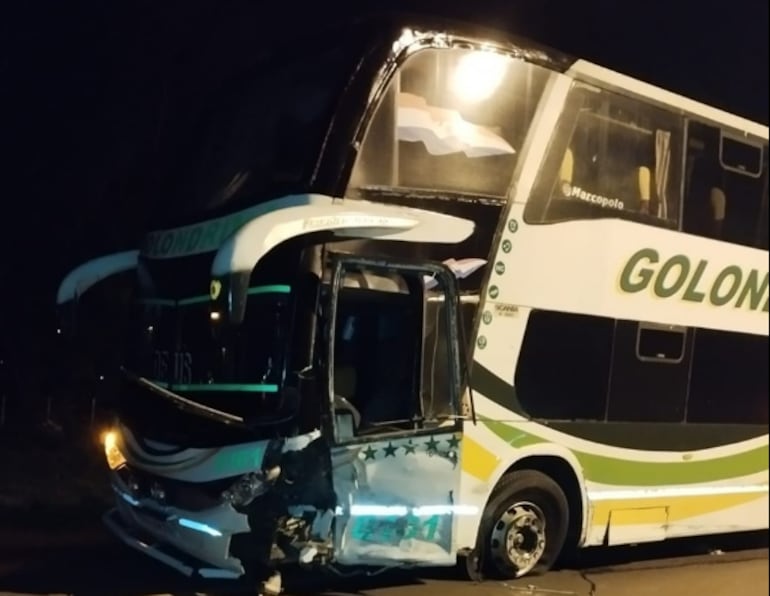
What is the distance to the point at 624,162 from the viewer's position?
27.6 feet

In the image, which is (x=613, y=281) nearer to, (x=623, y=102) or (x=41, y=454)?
(x=623, y=102)

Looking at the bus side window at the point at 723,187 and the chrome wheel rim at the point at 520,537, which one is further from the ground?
the bus side window at the point at 723,187

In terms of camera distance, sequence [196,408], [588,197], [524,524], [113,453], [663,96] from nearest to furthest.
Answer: [196,408], [113,453], [524,524], [588,197], [663,96]

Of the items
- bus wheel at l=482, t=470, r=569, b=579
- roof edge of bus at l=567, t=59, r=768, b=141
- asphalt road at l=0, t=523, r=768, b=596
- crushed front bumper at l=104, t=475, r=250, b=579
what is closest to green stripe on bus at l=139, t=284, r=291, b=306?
crushed front bumper at l=104, t=475, r=250, b=579

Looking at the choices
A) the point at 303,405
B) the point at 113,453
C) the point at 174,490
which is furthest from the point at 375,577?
the point at 113,453

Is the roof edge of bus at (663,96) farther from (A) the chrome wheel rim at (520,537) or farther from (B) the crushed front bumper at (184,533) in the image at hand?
(B) the crushed front bumper at (184,533)

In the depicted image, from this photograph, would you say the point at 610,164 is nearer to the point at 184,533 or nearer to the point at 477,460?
the point at 477,460

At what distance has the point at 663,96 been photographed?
28.7 feet

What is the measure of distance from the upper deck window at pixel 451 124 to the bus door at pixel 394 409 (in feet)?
2.05

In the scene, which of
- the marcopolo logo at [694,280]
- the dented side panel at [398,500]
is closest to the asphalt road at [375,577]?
the dented side panel at [398,500]

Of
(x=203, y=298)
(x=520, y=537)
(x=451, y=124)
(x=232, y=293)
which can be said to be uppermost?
(x=451, y=124)

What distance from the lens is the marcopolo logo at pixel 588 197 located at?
312 inches

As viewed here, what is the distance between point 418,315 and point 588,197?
77.1 inches

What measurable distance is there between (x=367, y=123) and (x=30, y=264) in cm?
681
